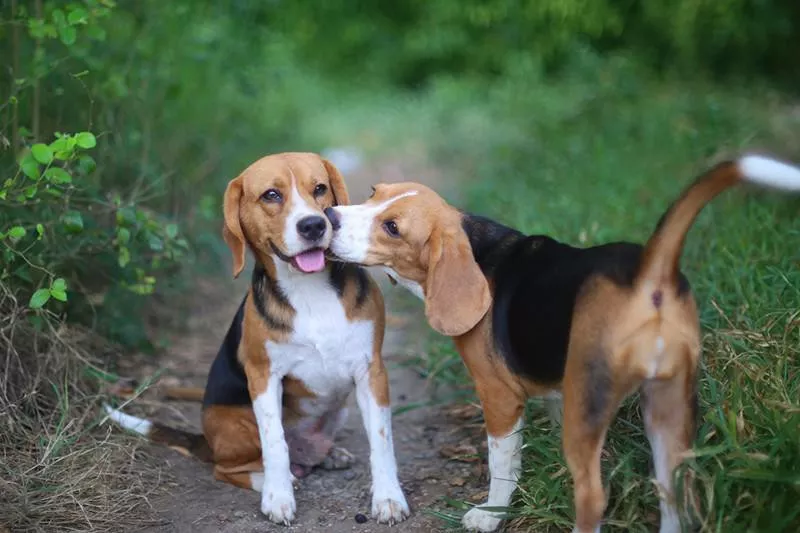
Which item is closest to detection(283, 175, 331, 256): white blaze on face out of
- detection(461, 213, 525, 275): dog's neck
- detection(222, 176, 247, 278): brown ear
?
detection(222, 176, 247, 278): brown ear

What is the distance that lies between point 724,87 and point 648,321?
31.6ft

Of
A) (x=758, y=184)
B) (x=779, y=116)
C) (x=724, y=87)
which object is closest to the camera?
(x=758, y=184)

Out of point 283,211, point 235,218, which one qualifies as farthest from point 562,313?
point 235,218

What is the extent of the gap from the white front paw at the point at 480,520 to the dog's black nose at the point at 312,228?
1.34 metres

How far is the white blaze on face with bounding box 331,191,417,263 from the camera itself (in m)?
3.96

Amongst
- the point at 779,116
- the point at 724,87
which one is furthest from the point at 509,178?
the point at 724,87

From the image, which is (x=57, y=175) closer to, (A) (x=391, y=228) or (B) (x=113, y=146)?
(A) (x=391, y=228)

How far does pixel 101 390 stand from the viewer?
4891mm

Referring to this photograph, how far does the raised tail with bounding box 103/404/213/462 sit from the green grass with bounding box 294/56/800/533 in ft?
4.90

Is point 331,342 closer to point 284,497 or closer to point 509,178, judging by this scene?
point 284,497

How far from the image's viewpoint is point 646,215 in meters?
Answer: 6.74

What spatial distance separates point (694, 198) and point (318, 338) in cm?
178

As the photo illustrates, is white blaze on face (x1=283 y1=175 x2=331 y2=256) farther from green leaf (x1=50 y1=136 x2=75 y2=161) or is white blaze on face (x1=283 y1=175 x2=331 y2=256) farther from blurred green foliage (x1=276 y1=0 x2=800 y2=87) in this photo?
blurred green foliage (x1=276 y1=0 x2=800 y2=87)

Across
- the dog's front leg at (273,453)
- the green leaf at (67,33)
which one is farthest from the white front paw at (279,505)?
the green leaf at (67,33)
